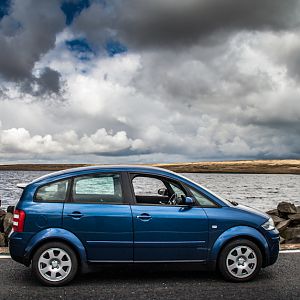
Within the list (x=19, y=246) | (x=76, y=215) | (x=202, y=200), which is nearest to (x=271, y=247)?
(x=202, y=200)

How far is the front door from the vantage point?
6.11 meters

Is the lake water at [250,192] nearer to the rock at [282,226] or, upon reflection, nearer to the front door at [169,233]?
the rock at [282,226]

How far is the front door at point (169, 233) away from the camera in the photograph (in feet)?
20.0

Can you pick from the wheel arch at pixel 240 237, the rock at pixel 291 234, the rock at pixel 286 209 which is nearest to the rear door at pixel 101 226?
the wheel arch at pixel 240 237

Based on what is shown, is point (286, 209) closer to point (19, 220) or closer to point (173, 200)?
point (173, 200)

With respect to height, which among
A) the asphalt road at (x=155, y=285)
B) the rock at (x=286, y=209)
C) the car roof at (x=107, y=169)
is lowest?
the asphalt road at (x=155, y=285)

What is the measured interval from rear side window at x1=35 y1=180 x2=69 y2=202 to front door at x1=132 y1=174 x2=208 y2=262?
1028 millimetres

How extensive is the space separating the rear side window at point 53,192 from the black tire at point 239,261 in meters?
2.42

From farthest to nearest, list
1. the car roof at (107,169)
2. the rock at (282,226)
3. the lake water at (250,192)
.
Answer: the lake water at (250,192) → the rock at (282,226) → the car roof at (107,169)

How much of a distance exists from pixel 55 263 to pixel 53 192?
978mm

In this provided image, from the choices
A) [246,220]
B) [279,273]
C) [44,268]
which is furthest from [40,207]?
[279,273]

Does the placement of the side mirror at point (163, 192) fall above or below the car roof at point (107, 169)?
below

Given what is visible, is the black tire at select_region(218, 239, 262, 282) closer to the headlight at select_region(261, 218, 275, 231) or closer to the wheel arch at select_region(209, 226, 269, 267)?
the wheel arch at select_region(209, 226, 269, 267)

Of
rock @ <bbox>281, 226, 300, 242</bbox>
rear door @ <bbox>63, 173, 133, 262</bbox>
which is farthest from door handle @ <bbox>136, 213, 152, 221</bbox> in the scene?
rock @ <bbox>281, 226, 300, 242</bbox>
